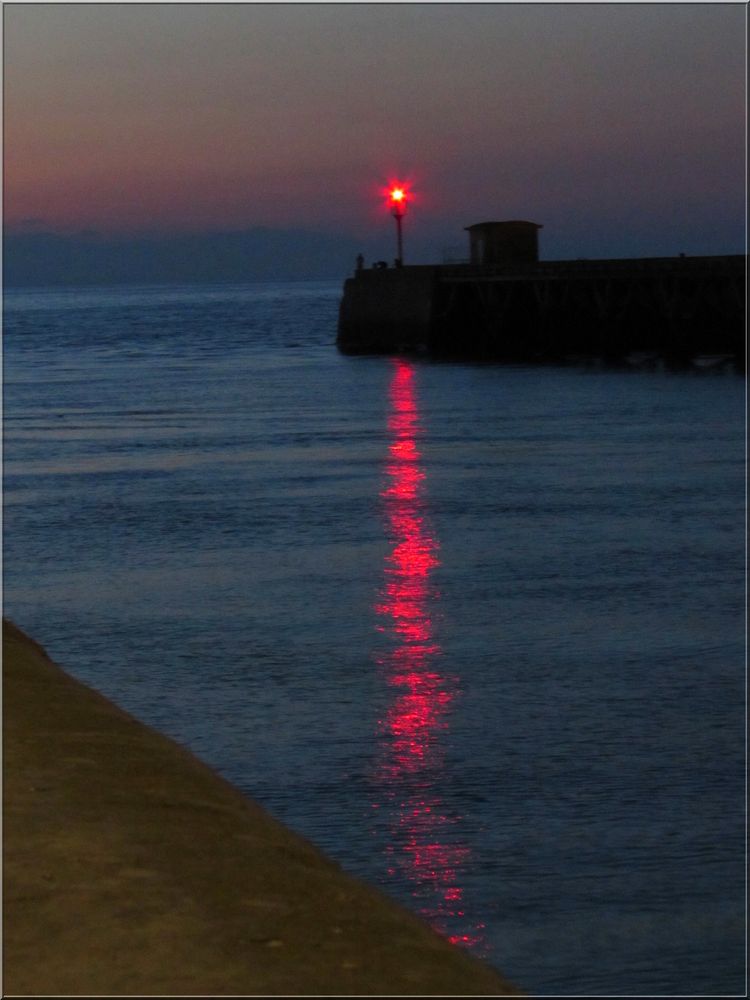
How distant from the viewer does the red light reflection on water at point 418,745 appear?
6496 mm

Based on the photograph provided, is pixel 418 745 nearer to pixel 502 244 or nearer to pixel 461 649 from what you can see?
pixel 461 649

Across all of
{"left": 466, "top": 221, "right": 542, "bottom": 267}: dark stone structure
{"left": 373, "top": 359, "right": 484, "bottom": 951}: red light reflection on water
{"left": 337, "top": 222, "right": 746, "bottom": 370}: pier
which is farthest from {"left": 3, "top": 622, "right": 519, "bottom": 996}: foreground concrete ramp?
{"left": 466, "top": 221, "right": 542, "bottom": 267}: dark stone structure

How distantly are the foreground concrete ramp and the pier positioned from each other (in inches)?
1573

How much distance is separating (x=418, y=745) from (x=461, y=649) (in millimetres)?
2211

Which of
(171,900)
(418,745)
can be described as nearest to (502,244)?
(418,745)

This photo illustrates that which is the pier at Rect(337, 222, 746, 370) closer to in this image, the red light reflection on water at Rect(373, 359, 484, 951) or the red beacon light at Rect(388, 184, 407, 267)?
the red beacon light at Rect(388, 184, 407, 267)

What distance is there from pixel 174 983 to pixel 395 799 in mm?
4328

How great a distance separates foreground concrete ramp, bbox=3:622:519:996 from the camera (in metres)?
3.44

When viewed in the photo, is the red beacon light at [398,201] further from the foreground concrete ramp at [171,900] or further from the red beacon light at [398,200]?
the foreground concrete ramp at [171,900]

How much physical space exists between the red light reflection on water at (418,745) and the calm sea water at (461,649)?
0.02 meters

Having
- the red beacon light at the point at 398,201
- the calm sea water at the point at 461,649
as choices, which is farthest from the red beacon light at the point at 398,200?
the calm sea water at the point at 461,649

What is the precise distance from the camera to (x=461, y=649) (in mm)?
10711

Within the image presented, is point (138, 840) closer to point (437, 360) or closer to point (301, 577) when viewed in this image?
point (301, 577)

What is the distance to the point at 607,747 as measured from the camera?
8508mm
